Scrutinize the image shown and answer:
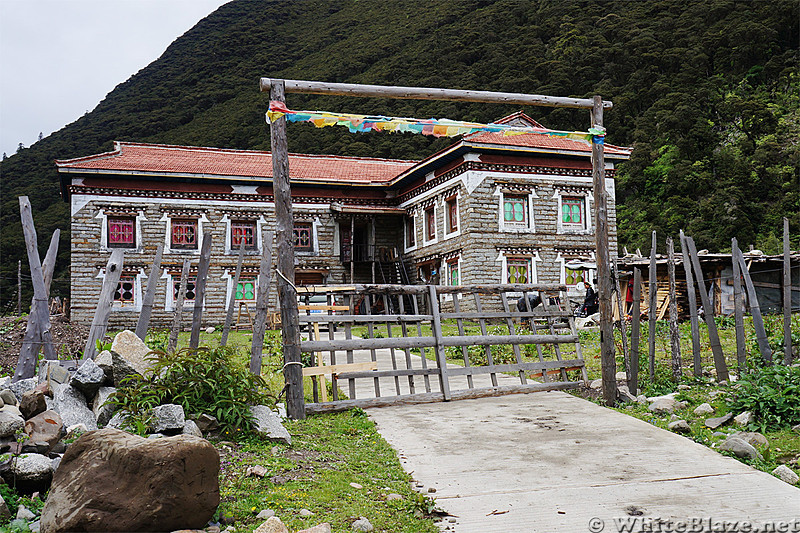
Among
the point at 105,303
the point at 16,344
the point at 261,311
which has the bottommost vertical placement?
the point at 16,344

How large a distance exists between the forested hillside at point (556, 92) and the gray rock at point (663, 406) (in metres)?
24.3

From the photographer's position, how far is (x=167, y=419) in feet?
17.4

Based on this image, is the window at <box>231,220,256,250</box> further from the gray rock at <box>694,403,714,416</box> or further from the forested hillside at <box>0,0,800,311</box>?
the gray rock at <box>694,403,714,416</box>

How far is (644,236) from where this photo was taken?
110ft

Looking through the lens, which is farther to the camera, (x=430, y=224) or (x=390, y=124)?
(x=430, y=224)

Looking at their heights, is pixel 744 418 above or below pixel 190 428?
below

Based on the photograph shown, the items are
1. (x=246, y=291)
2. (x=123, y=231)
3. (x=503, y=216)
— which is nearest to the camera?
(x=503, y=216)

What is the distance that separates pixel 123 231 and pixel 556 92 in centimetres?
3071

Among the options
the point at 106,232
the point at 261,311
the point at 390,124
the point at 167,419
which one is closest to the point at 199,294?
the point at 261,311

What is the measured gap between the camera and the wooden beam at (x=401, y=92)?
7688 mm

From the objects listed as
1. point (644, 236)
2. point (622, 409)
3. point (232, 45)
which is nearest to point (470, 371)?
point (622, 409)

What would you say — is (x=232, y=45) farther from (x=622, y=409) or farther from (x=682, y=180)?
(x=622, y=409)

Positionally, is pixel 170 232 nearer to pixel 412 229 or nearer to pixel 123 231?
pixel 123 231

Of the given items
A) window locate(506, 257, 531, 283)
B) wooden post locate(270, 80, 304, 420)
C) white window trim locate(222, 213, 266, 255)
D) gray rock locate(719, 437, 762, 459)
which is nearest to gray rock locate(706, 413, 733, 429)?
gray rock locate(719, 437, 762, 459)
